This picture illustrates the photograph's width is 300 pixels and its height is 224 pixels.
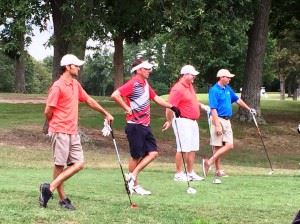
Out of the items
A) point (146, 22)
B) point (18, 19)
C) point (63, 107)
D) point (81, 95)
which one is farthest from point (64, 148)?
point (146, 22)

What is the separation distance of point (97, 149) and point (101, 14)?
13.0 feet

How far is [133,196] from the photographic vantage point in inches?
358

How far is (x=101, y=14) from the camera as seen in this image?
18125 mm

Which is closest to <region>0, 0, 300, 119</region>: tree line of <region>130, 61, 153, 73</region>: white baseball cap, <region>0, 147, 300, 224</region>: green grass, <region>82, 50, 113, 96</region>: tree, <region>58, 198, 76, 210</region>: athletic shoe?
<region>0, 147, 300, 224</region>: green grass

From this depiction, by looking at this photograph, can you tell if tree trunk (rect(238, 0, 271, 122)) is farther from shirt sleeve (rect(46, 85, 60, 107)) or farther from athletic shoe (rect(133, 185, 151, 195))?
shirt sleeve (rect(46, 85, 60, 107))

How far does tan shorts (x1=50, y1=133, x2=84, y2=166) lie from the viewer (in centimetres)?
775

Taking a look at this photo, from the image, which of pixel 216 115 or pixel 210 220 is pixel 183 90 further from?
pixel 210 220

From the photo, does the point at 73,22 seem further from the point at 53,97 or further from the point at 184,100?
the point at 53,97

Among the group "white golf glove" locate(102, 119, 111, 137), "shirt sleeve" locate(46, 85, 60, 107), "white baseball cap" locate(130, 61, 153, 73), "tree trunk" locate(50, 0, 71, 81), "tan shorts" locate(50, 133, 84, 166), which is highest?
"tree trunk" locate(50, 0, 71, 81)

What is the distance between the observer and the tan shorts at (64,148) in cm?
775

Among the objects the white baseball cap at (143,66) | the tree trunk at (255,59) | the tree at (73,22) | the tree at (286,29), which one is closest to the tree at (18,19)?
the tree at (73,22)

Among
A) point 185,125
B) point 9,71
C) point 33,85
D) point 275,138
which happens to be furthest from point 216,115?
point 33,85

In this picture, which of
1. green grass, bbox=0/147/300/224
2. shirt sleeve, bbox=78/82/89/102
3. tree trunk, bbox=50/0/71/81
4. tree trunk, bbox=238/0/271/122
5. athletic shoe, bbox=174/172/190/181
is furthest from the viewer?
tree trunk, bbox=238/0/271/122

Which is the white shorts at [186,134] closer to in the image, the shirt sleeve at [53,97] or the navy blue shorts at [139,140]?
the navy blue shorts at [139,140]
